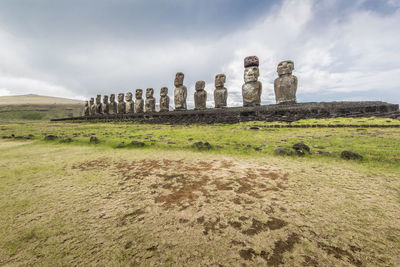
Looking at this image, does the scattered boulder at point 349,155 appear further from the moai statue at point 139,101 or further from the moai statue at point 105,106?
the moai statue at point 105,106

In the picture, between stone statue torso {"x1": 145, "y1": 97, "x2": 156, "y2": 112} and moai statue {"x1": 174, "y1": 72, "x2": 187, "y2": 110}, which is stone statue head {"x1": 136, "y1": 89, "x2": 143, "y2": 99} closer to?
stone statue torso {"x1": 145, "y1": 97, "x2": 156, "y2": 112}

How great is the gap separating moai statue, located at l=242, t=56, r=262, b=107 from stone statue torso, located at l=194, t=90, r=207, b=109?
107 inches

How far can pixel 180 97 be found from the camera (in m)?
12.3

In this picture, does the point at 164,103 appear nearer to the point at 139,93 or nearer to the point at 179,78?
the point at 179,78

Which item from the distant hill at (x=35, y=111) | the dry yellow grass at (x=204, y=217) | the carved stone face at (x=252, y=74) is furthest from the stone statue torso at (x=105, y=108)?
the distant hill at (x=35, y=111)

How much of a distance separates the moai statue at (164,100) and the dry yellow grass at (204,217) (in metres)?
11.5

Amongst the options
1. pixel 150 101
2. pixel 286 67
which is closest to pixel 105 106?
pixel 150 101

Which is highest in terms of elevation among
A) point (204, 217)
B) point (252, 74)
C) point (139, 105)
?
point (252, 74)

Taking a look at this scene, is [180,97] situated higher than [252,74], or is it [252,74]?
[252,74]

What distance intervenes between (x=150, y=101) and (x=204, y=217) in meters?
14.5

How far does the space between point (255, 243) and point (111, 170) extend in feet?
6.26

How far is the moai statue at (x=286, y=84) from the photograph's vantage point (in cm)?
829

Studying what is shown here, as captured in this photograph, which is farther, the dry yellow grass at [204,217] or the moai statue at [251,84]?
the moai statue at [251,84]

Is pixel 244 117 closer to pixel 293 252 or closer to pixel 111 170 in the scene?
pixel 111 170
